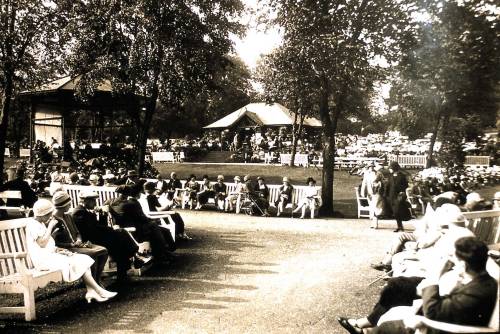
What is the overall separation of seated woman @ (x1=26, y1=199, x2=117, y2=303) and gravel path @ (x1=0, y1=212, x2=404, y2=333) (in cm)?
46

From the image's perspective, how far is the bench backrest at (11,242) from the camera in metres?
5.94

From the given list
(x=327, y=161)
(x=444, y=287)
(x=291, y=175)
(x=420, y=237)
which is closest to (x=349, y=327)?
(x=444, y=287)

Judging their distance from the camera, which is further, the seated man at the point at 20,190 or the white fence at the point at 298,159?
the white fence at the point at 298,159

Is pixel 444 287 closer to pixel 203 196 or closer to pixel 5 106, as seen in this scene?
pixel 203 196

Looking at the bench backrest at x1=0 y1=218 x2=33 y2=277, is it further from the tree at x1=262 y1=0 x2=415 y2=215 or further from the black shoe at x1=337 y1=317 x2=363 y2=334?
the tree at x1=262 y1=0 x2=415 y2=215

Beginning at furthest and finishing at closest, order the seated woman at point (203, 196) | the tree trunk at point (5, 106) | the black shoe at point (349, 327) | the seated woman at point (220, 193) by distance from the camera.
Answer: the tree trunk at point (5, 106), the seated woman at point (203, 196), the seated woman at point (220, 193), the black shoe at point (349, 327)

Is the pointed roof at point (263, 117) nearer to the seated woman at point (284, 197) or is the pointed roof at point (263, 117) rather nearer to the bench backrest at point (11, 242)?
the seated woman at point (284, 197)

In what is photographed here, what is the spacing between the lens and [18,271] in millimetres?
5793

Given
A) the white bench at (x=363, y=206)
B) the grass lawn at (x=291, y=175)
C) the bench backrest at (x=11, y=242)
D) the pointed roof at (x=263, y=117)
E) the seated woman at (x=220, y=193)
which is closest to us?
the bench backrest at (x=11, y=242)

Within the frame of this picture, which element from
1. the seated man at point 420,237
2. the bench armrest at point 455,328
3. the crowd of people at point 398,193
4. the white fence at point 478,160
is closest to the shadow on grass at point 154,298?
the seated man at point 420,237

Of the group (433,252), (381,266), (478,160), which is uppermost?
(478,160)

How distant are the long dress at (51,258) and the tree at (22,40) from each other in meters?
13.3

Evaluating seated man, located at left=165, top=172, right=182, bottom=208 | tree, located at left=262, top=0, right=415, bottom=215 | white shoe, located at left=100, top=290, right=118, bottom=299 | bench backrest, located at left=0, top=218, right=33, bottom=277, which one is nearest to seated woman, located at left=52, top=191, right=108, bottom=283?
white shoe, located at left=100, top=290, right=118, bottom=299

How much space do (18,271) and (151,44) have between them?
40.0 feet
